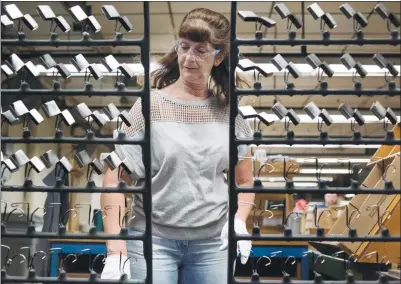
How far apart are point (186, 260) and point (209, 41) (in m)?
0.60

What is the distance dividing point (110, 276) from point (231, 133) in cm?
47

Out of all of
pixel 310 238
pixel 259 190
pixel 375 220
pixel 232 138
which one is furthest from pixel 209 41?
pixel 375 220

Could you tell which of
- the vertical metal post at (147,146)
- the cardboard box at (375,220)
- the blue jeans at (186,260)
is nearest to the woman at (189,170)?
the blue jeans at (186,260)

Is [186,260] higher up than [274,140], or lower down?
lower down

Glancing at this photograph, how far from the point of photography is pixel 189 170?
1.52 m

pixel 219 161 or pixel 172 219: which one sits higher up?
pixel 219 161

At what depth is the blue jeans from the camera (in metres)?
1.51

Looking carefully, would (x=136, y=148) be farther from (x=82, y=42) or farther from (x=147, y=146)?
(x=82, y=42)

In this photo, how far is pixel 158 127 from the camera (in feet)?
5.00

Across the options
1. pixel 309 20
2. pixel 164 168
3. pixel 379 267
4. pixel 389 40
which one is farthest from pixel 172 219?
pixel 309 20

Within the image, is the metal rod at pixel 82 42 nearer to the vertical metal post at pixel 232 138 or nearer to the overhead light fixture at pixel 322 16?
the vertical metal post at pixel 232 138

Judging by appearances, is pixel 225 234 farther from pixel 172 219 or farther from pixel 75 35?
pixel 75 35

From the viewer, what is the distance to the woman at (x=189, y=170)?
1.50 m

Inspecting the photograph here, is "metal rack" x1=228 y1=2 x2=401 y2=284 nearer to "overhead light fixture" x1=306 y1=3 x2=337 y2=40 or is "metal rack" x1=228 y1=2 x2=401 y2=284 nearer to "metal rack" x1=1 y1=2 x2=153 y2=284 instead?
A: "overhead light fixture" x1=306 y1=3 x2=337 y2=40
